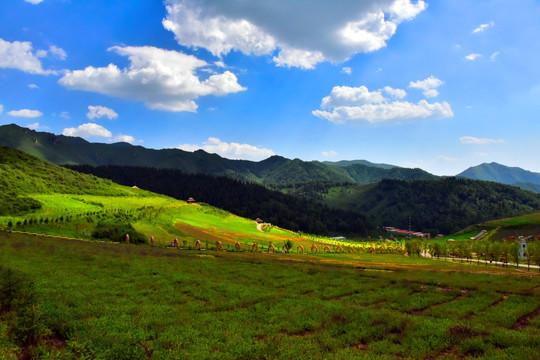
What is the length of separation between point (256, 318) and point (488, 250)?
308 feet

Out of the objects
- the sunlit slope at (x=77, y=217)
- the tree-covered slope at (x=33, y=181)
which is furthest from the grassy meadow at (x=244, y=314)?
the tree-covered slope at (x=33, y=181)

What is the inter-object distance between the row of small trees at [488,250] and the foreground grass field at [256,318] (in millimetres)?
52610

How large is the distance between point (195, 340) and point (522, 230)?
24094cm

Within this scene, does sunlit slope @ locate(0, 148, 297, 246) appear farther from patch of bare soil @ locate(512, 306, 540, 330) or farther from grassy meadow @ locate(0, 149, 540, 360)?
patch of bare soil @ locate(512, 306, 540, 330)

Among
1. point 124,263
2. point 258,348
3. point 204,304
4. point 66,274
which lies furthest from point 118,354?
point 124,263

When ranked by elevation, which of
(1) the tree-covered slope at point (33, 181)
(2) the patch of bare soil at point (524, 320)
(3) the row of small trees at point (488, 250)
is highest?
(1) the tree-covered slope at point (33, 181)

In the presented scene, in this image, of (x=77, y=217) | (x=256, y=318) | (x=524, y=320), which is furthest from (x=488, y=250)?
(x=77, y=217)

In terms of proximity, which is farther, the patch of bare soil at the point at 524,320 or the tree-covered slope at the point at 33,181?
the tree-covered slope at the point at 33,181

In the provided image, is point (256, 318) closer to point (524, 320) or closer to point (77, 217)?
point (524, 320)

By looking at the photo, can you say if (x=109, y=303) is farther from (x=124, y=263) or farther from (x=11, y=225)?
(x=11, y=225)

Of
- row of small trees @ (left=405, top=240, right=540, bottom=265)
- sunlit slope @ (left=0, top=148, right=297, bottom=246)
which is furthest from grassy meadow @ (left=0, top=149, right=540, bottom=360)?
row of small trees @ (left=405, top=240, right=540, bottom=265)

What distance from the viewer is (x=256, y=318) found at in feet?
61.0

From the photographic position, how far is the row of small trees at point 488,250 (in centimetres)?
7131

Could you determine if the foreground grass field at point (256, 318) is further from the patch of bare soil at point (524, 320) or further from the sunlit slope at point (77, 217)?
the sunlit slope at point (77, 217)
